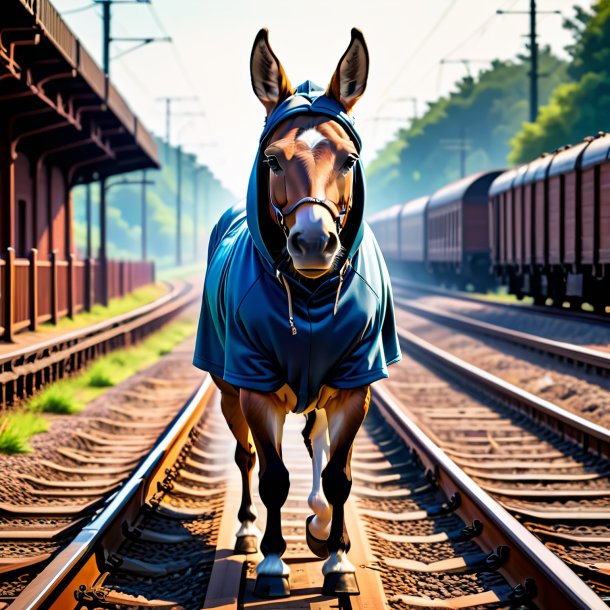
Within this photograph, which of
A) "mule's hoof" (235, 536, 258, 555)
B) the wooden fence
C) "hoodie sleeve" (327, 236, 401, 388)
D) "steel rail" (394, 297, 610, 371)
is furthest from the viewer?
the wooden fence

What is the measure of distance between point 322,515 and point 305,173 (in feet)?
5.98

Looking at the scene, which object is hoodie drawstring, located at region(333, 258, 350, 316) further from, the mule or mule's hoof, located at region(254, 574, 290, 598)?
mule's hoof, located at region(254, 574, 290, 598)

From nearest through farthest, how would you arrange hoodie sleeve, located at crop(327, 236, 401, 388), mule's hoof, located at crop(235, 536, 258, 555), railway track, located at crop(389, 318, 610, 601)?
hoodie sleeve, located at crop(327, 236, 401, 388) < mule's hoof, located at crop(235, 536, 258, 555) < railway track, located at crop(389, 318, 610, 601)

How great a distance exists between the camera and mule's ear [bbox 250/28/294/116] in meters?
4.88

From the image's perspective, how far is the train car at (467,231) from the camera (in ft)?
119

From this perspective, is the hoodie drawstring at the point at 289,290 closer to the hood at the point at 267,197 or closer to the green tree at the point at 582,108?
the hood at the point at 267,197

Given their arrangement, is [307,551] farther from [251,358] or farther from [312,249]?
[312,249]

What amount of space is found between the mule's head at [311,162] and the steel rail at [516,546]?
5.43 feet

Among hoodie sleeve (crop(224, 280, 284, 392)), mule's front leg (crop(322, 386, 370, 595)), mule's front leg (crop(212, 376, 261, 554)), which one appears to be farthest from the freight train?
hoodie sleeve (crop(224, 280, 284, 392))

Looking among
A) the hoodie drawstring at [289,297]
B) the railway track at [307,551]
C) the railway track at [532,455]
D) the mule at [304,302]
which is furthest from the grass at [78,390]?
the hoodie drawstring at [289,297]

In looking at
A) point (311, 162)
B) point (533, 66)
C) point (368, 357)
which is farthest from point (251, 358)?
point (533, 66)

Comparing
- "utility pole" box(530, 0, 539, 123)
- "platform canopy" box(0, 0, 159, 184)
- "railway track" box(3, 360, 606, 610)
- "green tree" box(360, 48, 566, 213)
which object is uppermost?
"green tree" box(360, 48, 566, 213)

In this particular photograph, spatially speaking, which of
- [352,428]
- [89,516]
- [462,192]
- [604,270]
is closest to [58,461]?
[89,516]

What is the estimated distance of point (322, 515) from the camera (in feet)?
17.9
